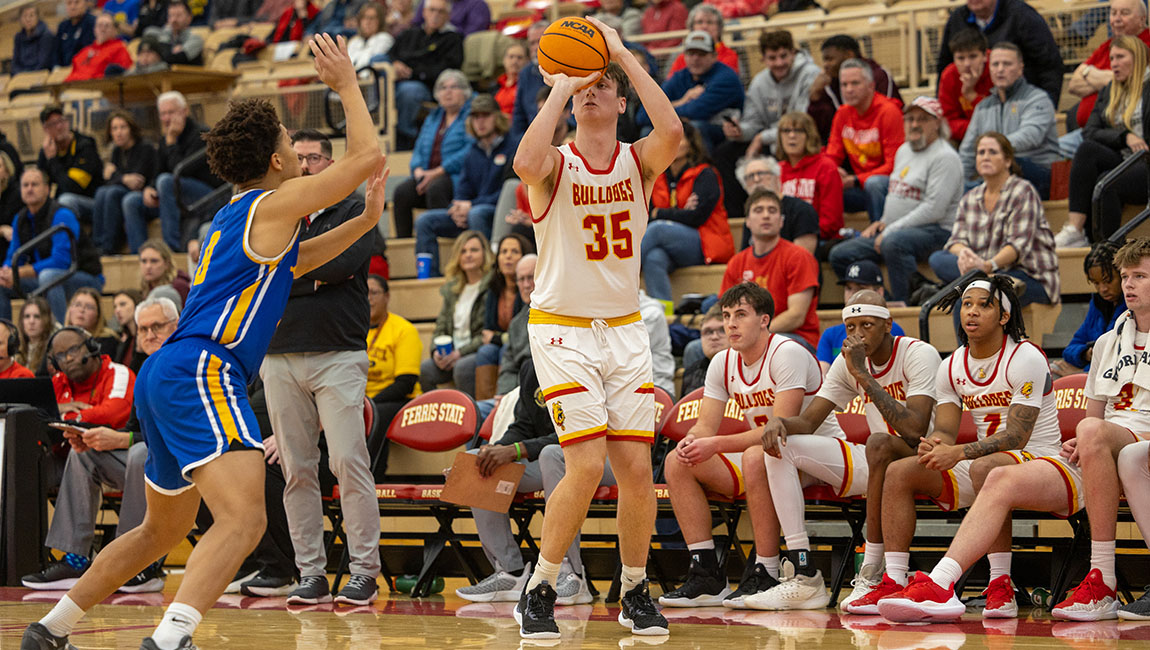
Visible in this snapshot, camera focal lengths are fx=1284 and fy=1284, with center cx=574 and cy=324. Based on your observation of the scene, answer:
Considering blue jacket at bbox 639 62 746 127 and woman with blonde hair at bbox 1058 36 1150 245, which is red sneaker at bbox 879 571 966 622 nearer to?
woman with blonde hair at bbox 1058 36 1150 245

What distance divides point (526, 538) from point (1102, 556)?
2891mm

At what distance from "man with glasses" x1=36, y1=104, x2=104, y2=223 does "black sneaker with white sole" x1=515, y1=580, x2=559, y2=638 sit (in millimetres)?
9713

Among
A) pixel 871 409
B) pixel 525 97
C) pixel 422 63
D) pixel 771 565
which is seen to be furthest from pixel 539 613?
pixel 422 63

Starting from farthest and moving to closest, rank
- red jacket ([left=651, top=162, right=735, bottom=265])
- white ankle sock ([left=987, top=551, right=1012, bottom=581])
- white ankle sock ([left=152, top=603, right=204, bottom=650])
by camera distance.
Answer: red jacket ([left=651, top=162, right=735, bottom=265]) < white ankle sock ([left=987, top=551, right=1012, bottom=581]) < white ankle sock ([left=152, top=603, right=204, bottom=650])

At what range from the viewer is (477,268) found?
30.3 ft

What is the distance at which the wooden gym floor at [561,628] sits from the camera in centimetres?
455

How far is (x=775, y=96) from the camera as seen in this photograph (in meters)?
10.4

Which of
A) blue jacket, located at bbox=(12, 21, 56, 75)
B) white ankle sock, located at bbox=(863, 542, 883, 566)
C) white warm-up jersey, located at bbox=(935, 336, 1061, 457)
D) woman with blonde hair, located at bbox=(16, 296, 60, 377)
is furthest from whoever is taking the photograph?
blue jacket, located at bbox=(12, 21, 56, 75)

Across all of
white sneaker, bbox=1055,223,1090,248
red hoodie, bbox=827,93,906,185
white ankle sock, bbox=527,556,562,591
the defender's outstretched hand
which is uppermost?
the defender's outstretched hand

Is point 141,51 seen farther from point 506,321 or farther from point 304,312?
point 304,312

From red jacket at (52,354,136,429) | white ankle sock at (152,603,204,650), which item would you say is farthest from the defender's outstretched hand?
red jacket at (52,354,136,429)

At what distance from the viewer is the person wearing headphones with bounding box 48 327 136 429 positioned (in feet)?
25.6

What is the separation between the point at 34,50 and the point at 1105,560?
51.8ft

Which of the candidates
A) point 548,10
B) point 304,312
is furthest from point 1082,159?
point 548,10
